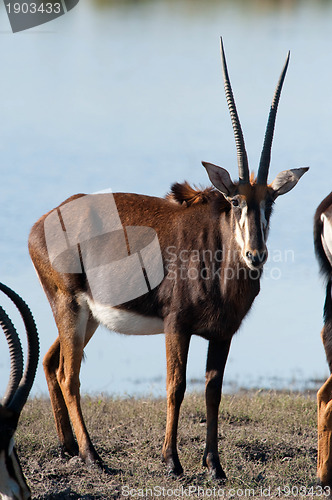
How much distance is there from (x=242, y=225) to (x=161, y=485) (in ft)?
8.09

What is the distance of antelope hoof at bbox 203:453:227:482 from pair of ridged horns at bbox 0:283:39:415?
7.30 ft

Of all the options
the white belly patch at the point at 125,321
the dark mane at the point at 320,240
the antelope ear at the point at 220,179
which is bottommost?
the white belly patch at the point at 125,321

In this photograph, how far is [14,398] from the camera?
5.65m

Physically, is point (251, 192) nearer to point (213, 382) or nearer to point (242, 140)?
point (242, 140)

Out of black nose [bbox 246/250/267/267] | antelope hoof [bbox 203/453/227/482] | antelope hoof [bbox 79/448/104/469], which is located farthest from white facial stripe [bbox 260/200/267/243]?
antelope hoof [bbox 79/448/104/469]

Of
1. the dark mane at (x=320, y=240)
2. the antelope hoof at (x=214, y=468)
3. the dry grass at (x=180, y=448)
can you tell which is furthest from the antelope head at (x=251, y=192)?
the dry grass at (x=180, y=448)

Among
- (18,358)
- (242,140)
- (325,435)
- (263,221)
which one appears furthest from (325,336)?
(18,358)

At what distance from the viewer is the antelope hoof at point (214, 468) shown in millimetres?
7152

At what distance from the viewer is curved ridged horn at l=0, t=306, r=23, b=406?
226 inches

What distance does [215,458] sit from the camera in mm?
7215

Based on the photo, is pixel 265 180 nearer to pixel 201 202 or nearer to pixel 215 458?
pixel 201 202

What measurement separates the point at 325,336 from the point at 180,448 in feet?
6.30

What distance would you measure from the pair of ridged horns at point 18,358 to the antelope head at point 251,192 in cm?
207

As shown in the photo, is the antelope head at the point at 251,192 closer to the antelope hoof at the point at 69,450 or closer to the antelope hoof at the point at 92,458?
the antelope hoof at the point at 92,458
